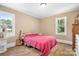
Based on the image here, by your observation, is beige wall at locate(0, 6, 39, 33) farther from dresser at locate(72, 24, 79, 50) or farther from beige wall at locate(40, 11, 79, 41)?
dresser at locate(72, 24, 79, 50)

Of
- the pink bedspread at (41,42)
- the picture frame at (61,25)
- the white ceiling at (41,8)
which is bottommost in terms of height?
the pink bedspread at (41,42)

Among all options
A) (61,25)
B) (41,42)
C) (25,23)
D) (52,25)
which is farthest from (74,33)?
(25,23)

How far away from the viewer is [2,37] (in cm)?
116

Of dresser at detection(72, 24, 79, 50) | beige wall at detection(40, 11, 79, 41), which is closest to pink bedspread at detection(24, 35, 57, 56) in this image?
beige wall at detection(40, 11, 79, 41)

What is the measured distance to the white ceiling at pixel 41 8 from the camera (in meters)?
1.06

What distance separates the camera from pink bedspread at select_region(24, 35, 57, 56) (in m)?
1.27

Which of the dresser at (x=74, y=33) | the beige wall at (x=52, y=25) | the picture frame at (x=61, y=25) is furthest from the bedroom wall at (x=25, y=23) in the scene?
the dresser at (x=74, y=33)

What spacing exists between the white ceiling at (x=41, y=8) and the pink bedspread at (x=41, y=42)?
34 cm

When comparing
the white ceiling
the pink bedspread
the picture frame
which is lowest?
the pink bedspread

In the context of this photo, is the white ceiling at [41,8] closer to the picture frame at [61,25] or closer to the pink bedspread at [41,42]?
the picture frame at [61,25]

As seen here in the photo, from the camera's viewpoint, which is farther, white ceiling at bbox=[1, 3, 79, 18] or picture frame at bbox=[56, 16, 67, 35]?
picture frame at bbox=[56, 16, 67, 35]

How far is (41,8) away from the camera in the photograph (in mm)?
1162

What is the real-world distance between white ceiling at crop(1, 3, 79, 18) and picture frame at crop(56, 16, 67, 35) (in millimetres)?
110

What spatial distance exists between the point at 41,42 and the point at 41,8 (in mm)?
560
